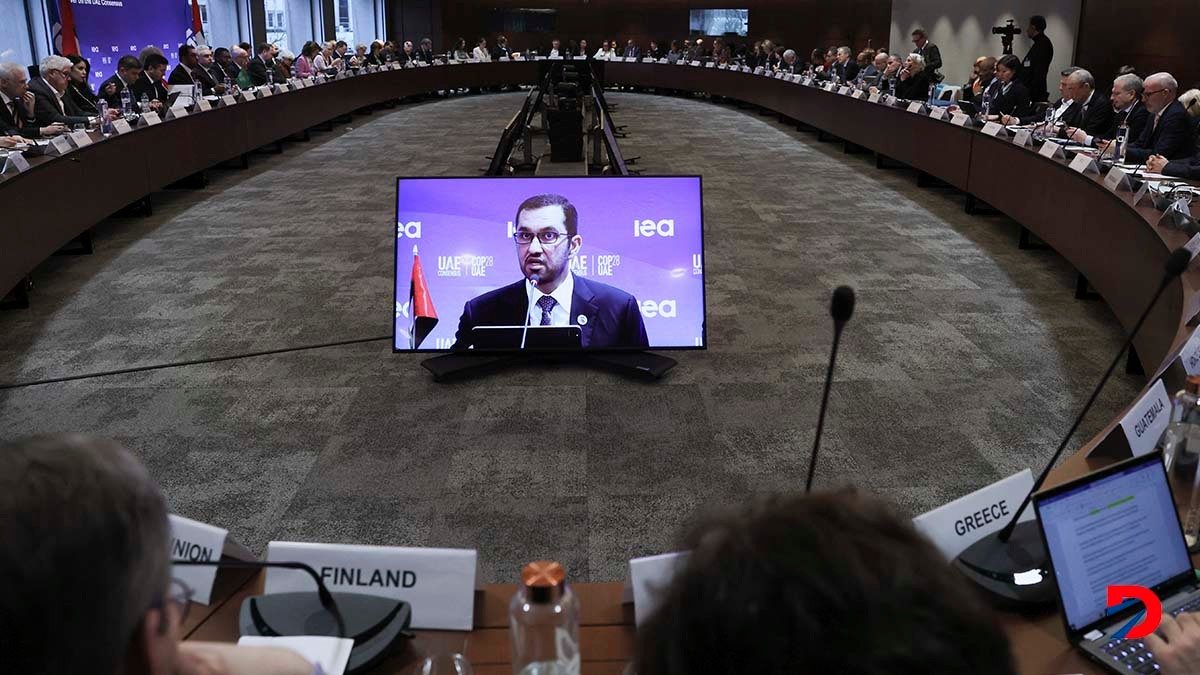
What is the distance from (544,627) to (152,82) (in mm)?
8540

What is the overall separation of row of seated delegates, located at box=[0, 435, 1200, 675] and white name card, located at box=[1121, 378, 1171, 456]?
1389mm

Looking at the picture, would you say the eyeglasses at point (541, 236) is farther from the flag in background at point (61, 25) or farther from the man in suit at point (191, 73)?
the flag in background at point (61, 25)

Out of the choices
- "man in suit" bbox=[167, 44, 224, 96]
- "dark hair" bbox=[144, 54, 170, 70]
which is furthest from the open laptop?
"man in suit" bbox=[167, 44, 224, 96]

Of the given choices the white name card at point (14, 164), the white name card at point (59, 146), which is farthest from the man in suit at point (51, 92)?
the white name card at point (14, 164)

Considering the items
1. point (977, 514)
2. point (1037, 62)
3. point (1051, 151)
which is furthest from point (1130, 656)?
point (1037, 62)

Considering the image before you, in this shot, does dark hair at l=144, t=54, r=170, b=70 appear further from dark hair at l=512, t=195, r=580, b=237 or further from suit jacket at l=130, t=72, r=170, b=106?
dark hair at l=512, t=195, r=580, b=237

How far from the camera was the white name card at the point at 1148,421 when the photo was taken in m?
1.80

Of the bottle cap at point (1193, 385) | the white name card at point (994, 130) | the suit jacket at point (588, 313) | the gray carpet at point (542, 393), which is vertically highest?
the white name card at point (994, 130)

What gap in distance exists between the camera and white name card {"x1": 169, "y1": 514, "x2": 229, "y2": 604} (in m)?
1.37

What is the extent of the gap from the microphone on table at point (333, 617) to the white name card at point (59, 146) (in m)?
5.20

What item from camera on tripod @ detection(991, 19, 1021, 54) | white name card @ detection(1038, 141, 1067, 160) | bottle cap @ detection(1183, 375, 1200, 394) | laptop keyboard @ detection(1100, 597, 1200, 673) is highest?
camera on tripod @ detection(991, 19, 1021, 54)

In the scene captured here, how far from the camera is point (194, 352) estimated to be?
162 inches

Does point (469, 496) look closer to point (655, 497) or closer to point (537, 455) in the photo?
point (537, 455)

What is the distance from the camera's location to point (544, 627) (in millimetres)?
1172
